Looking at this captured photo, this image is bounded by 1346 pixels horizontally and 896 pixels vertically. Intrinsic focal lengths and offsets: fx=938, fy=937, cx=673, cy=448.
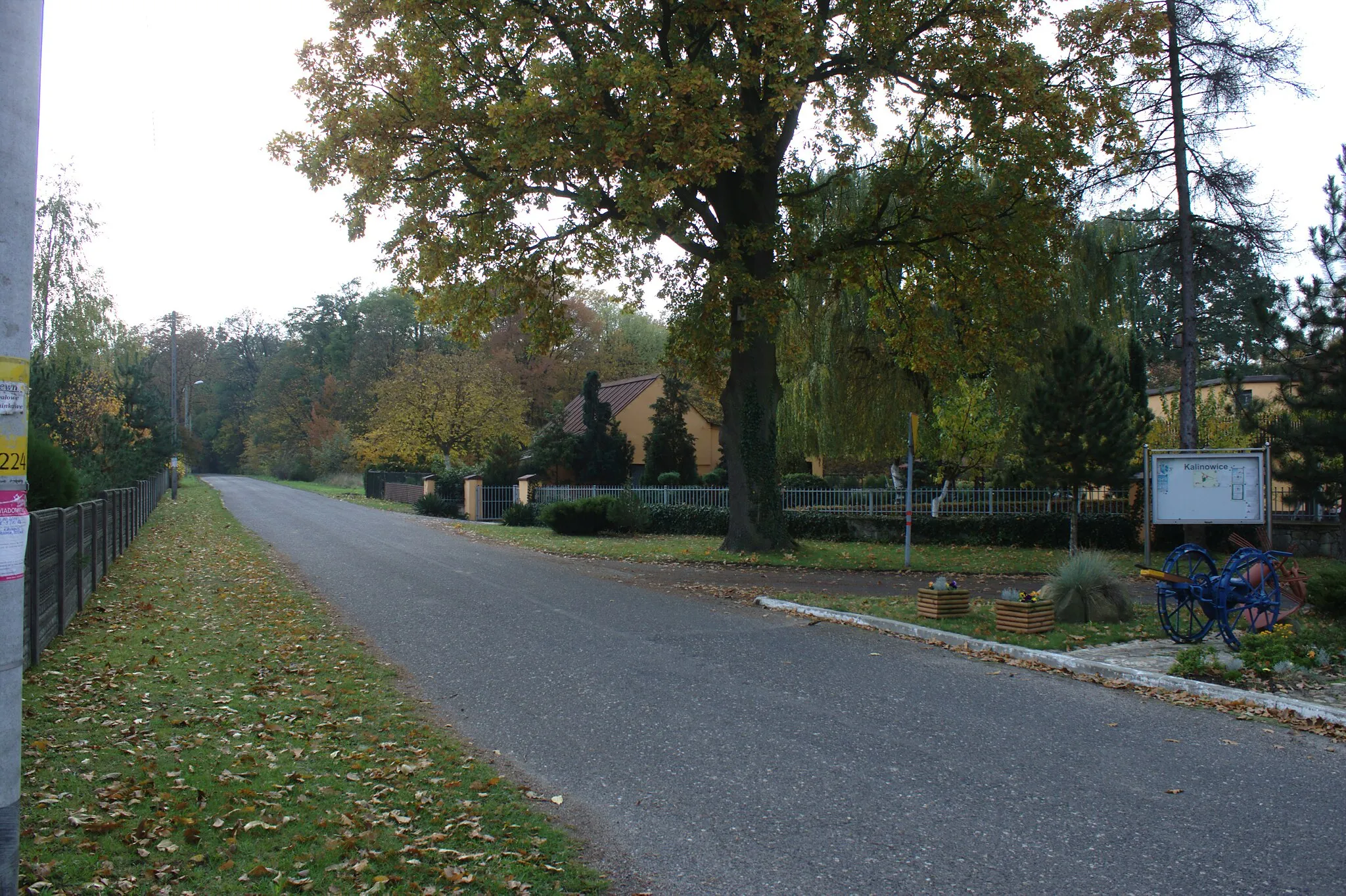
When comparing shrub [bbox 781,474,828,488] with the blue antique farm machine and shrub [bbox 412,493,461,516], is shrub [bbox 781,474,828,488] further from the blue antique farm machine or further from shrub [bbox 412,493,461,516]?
the blue antique farm machine

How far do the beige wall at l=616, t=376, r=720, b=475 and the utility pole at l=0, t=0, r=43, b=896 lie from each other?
40382mm

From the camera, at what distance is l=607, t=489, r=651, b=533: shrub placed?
26.7m

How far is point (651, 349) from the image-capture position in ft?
218

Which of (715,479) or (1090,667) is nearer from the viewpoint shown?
(1090,667)

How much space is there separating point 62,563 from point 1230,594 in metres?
12.1

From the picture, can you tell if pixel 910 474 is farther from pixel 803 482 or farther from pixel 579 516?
pixel 803 482

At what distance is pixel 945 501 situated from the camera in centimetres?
2395

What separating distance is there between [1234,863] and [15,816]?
16.9 ft

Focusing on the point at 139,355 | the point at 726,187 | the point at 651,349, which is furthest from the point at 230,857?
the point at 651,349

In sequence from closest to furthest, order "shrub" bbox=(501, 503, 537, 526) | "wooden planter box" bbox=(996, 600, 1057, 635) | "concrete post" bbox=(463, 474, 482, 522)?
"wooden planter box" bbox=(996, 600, 1057, 635) → "shrub" bbox=(501, 503, 537, 526) → "concrete post" bbox=(463, 474, 482, 522)

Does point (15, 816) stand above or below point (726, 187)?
below

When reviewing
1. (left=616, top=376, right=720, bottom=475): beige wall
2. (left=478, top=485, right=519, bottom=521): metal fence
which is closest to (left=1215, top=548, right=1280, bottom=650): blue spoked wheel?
(left=478, top=485, right=519, bottom=521): metal fence

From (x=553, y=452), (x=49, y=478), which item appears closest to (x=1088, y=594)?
(x=49, y=478)

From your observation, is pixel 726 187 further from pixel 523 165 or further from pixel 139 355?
pixel 139 355
